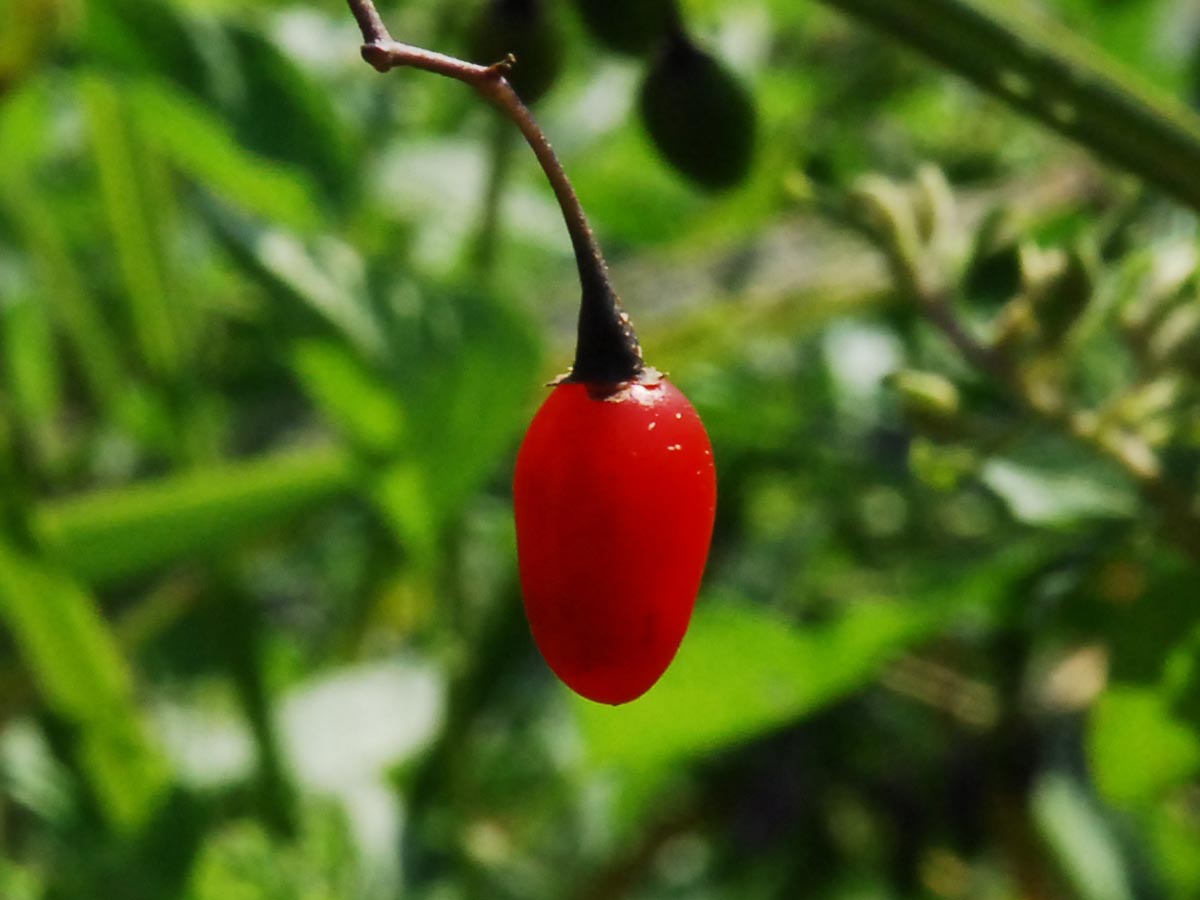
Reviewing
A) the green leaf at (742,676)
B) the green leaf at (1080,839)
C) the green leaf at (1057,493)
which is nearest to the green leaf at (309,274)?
the green leaf at (742,676)

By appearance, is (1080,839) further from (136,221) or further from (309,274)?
(136,221)

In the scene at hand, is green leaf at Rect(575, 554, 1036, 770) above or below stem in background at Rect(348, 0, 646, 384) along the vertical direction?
below

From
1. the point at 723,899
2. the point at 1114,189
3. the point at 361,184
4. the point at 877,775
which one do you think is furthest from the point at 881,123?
the point at 723,899

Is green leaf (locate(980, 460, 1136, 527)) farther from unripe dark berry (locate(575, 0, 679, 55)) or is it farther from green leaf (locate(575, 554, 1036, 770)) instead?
unripe dark berry (locate(575, 0, 679, 55))

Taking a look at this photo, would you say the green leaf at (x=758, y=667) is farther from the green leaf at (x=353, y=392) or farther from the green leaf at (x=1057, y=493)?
the green leaf at (x=353, y=392)

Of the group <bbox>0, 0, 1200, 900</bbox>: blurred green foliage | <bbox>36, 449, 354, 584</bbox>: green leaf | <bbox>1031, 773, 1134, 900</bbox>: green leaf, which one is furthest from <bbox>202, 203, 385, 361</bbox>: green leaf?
<bbox>1031, 773, 1134, 900</bbox>: green leaf
